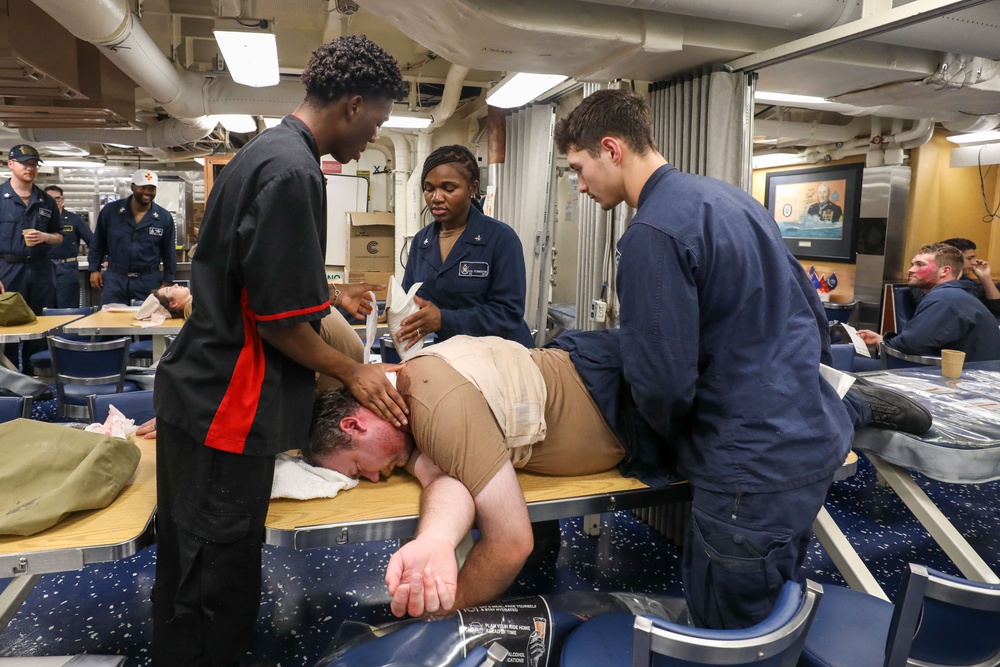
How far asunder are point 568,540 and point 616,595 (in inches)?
36.5

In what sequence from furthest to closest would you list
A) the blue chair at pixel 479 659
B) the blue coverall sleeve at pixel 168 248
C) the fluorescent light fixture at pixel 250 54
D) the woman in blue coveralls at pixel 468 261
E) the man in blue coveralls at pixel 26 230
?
the blue coverall sleeve at pixel 168 248, the man in blue coveralls at pixel 26 230, the fluorescent light fixture at pixel 250 54, the woman in blue coveralls at pixel 468 261, the blue chair at pixel 479 659

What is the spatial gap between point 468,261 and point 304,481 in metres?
1.45

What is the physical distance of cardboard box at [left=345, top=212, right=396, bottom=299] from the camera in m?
7.94

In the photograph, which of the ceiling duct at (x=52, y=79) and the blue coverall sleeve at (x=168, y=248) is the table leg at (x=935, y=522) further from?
the blue coverall sleeve at (x=168, y=248)

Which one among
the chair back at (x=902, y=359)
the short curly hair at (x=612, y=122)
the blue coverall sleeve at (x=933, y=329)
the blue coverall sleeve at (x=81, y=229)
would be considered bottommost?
the chair back at (x=902, y=359)

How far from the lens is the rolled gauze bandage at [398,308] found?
221cm

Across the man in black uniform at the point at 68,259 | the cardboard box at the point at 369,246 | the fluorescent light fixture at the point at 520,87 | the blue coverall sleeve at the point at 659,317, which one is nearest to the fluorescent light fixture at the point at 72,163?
the man in black uniform at the point at 68,259

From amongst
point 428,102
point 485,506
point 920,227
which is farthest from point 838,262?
point 485,506

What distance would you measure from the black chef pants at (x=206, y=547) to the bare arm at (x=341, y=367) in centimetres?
26

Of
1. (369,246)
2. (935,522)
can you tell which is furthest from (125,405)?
(369,246)

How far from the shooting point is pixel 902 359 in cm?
374

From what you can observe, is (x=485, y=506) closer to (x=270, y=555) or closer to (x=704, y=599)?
(x=704, y=599)

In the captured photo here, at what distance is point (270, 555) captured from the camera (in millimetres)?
2787

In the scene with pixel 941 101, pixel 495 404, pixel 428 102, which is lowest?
pixel 495 404
